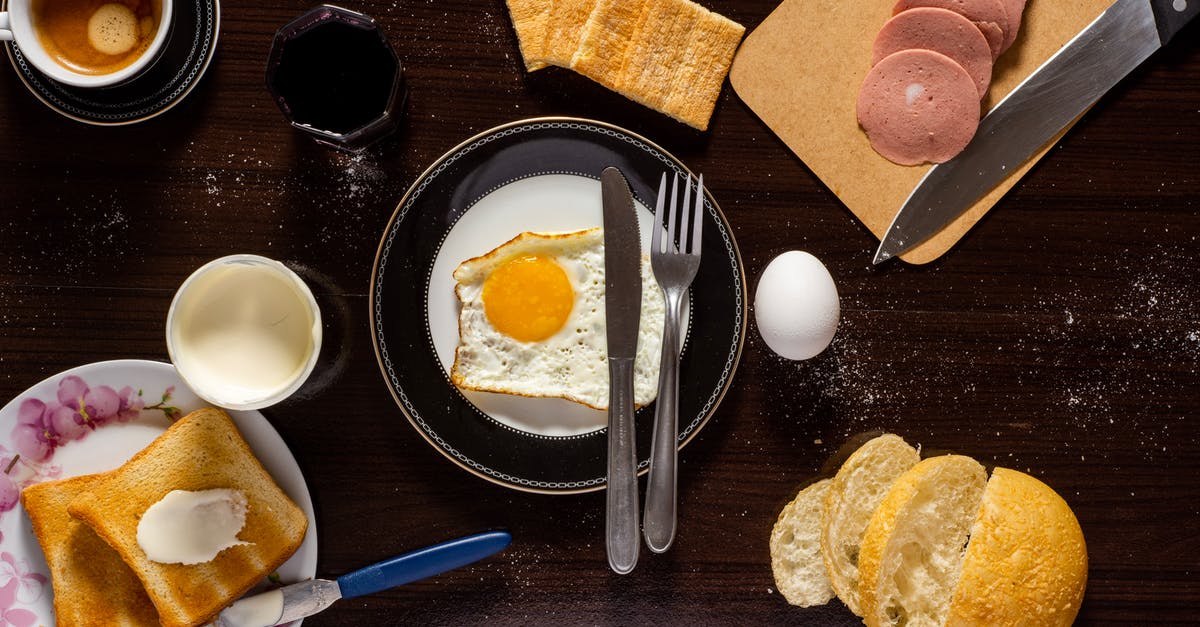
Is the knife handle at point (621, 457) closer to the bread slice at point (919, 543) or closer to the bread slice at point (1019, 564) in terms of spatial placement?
the bread slice at point (919, 543)

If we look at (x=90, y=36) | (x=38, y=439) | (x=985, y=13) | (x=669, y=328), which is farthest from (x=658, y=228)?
(x=38, y=439)

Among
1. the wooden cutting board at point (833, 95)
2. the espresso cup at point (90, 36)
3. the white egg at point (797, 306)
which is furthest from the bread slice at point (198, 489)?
the wooden cutting board at point (833, 95)

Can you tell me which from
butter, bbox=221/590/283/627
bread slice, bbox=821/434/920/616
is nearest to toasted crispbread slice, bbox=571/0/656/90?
bread slice, bbox=821/434/920/616

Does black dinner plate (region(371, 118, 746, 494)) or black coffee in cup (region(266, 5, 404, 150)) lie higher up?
black coffee in cup (region(266, 5, 404, 150))

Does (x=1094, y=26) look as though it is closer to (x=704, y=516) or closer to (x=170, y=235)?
(x=704, y=516)

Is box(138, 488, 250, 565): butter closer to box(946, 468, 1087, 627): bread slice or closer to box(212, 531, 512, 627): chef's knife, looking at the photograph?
box(212, 531, 512, 627): chef's knife
